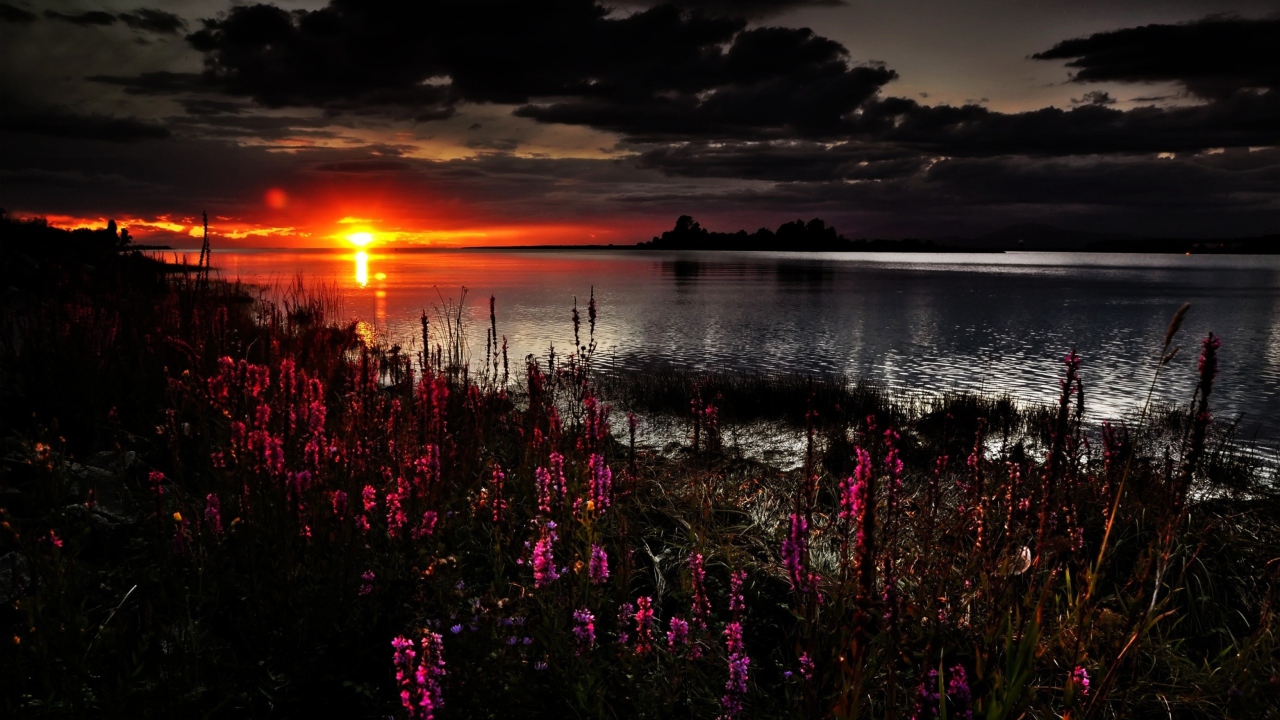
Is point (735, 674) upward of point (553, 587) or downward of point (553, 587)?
upward

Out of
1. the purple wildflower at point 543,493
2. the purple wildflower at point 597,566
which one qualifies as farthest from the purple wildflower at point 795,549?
the purple wildflower at point 543,493

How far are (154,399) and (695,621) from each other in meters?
7.17

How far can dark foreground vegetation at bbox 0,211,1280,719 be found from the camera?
2.82 metres

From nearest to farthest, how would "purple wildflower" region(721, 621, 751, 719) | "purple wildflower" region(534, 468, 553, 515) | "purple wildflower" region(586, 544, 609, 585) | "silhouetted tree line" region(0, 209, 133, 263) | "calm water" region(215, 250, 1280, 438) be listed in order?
"purple wildflower" region(721, 621, 751, 719) → "purple wildflower" region(586, 544, 609, 585) → "purple wildflower" region(534, 468, 553, 515) → "calm water" region(215, 250, 1280, 438) → "silhouetted tree line" region(0, 209, 133, 263)

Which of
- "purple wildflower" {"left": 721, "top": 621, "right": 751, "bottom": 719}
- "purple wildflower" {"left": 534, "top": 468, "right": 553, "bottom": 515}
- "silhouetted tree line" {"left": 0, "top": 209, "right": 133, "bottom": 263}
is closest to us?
"purple wildflower" {"left": 721, "top": 621, "right": 751, "bottom": 719}

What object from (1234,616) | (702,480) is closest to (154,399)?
(702,480)

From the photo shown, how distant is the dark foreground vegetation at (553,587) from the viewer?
2818 millimetres

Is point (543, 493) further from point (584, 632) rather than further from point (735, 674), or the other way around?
point (735, 674)

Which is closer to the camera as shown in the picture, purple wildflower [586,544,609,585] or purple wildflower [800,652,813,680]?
purple wildflower [800,652,813,680]

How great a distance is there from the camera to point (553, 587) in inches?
157

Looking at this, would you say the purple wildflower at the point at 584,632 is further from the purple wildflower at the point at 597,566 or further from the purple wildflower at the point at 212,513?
the purple wildflower at the point at 212,513

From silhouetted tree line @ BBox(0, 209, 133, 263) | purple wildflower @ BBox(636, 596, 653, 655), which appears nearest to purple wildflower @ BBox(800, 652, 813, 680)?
purple wildflower @ BBox(636, 596, 653, 655)

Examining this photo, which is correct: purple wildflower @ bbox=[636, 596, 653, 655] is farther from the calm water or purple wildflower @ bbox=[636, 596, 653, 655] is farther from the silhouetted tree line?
the silhouetted tree line

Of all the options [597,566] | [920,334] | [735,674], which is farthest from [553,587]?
[920,334]
